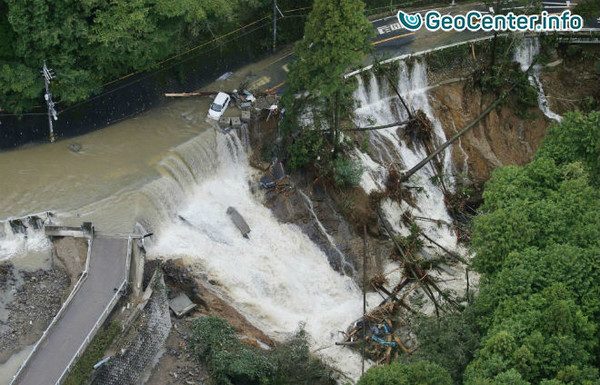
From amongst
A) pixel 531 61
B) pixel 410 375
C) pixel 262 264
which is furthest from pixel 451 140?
pixel 410 375

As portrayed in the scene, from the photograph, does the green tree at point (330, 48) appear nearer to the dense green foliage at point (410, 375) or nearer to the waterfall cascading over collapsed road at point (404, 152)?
the waterfall cascading over collapsed road at point (404, 152)

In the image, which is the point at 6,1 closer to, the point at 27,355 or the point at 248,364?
the point at 27,355

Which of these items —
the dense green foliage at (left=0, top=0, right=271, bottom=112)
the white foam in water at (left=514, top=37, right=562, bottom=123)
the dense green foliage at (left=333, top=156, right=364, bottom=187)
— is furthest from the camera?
the white foam in water at (left=514, top=37, right=562, bottom=123)

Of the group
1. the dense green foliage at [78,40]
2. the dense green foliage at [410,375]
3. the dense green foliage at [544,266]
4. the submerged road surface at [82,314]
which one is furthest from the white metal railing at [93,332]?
the dense green foliage at [544,266]

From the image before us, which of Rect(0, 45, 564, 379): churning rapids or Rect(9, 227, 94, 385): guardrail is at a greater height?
Rect(0, 45, 564, 379): churning rapids

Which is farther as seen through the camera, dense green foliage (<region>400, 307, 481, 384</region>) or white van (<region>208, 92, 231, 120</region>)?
white van (<region>208, 92, 231, 120</region>)

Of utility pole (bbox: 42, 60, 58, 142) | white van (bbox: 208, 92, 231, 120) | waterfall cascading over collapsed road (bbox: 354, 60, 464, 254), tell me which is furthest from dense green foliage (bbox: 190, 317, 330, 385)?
utility pole (bbox: 42, 60, 58, 142)

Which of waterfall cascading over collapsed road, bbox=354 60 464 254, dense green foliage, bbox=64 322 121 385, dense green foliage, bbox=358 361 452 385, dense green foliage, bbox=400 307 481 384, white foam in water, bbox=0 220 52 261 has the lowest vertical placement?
dense green foliage, bbox=64 322 121 385

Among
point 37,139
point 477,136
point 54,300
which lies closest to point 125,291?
point 54,300

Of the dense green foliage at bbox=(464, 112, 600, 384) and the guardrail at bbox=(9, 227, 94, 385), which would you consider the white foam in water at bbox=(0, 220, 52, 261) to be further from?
the dense green foliage at bbox=(464, 112, 600, 384)
